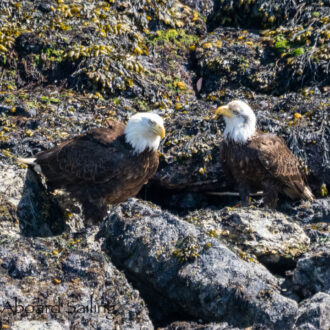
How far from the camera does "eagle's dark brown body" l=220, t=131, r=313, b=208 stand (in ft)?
28.2

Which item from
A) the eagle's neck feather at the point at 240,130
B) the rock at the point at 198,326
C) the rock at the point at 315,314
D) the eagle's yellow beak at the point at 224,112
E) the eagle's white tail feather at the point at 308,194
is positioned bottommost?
the rock at the point at 198,326

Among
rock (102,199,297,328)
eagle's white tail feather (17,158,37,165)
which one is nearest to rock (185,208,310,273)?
rock (102,199,297,328)

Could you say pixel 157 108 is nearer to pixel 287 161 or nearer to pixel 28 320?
pixel 287 161

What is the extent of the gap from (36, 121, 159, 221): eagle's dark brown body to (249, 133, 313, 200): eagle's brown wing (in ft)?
4.60

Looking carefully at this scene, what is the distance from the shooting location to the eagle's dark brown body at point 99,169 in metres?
8.09

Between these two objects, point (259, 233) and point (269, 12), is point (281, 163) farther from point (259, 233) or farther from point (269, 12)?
point (269, 12)

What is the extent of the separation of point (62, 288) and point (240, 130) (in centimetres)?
413

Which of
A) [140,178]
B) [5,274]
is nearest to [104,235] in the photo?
[5,274]

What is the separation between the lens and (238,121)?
8.71 meters

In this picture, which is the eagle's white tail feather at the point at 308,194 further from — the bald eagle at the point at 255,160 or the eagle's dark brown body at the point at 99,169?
the eagle's dark brown body at the point at 99,169

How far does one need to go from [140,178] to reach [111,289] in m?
2.95

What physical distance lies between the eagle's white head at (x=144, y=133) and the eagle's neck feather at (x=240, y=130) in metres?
1.06

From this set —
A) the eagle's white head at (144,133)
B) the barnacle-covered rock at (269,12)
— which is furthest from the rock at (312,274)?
the barnacle-covered rock at (269,12)

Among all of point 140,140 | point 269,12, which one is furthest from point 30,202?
point 269,12
